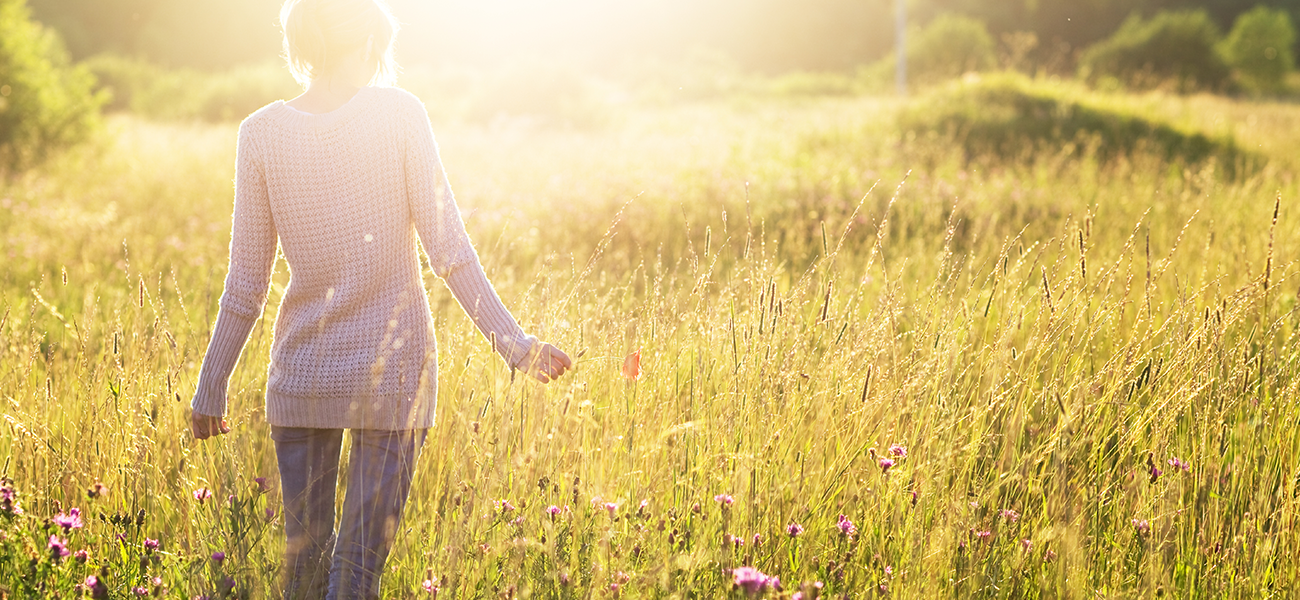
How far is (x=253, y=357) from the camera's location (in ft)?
10.0

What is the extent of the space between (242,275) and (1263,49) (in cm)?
3979

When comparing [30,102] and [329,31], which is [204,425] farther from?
[30,102]

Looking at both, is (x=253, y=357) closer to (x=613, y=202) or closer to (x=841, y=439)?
(x=841, y=439)

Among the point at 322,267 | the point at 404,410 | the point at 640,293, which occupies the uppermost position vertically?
the point at 322,267

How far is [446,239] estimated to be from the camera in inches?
69.7

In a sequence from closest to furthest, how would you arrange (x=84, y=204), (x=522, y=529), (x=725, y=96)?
(x=522, y=529) → (x=84, y=204) → (x=725, y=96)

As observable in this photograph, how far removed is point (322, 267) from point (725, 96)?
28654 millimetres

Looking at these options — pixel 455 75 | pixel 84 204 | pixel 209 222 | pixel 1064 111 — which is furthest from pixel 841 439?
pixel 455 75

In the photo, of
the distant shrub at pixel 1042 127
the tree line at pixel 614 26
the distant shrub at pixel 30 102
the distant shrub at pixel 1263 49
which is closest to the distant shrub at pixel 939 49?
the tree line at pixel 614 26

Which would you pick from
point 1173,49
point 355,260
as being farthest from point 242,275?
point 1173,49

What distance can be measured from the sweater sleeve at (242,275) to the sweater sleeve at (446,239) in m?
0.33

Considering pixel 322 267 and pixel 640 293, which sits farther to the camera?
pixel 640 293

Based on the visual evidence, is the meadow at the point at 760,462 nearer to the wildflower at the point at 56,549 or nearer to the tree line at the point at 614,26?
the wildflower at the point at 56,549

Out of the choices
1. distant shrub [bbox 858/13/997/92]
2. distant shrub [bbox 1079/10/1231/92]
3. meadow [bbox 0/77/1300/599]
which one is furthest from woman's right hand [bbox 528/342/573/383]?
distant shrub [bbox 1079/10/1231/92]
